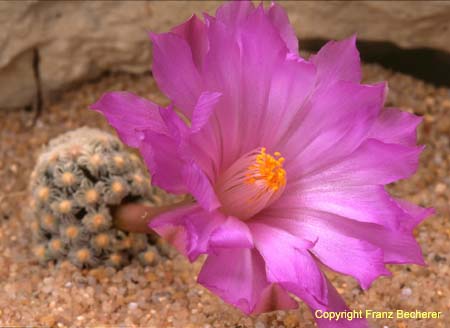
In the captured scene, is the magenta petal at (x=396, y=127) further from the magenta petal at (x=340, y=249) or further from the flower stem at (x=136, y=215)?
the flower stem at (x=136, y=215)

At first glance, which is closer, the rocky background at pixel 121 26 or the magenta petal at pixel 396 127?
the magenta petal at pixel 396 127

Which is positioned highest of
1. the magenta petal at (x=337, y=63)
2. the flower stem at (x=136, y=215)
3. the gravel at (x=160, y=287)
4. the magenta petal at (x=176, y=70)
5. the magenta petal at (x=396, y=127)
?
the magenta petal at (x=176, y=70)

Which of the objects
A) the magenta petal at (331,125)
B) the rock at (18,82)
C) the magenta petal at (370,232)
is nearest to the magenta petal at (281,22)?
the magenta petal at (331,125)

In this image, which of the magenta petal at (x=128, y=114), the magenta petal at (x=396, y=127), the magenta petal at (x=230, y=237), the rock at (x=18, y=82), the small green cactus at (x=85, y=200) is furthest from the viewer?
the rock at (x=18, y=82)

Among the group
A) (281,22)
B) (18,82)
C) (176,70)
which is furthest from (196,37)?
(18,82)

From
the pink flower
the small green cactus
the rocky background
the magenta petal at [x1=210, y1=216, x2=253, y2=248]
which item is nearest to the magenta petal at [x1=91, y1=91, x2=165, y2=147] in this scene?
the pink flower

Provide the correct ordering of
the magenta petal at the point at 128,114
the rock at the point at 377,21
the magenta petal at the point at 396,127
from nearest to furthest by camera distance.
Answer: the magenta petal at the point at 128,114 < the magenta petal at the point at 396,127 < the rock at the point at 377,21
